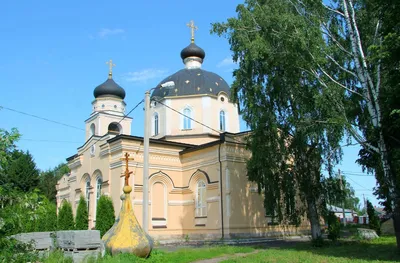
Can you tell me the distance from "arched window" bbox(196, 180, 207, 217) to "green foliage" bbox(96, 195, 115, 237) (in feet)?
16.0

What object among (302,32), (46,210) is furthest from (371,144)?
(46,210)

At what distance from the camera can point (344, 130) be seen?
14008mm

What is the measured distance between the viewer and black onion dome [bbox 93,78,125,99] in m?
28.4

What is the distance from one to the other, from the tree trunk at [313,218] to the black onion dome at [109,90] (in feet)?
57.6

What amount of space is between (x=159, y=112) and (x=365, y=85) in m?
16.7

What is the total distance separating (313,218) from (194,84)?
14.0 m

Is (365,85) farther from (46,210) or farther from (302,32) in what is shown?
(46,210)

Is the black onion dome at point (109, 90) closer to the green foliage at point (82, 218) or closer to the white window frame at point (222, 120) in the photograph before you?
the white window frame at point (222, 120)

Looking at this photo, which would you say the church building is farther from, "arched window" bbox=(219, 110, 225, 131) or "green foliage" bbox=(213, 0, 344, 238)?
"green foliage" bbox=(213, 0, 344, 238)

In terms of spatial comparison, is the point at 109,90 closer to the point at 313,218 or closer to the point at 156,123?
the point at 156,123

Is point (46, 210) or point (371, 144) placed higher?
point (371, 144)

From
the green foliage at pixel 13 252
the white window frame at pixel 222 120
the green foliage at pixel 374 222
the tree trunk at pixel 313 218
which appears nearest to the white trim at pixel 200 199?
the white window frame at pixel 222 120

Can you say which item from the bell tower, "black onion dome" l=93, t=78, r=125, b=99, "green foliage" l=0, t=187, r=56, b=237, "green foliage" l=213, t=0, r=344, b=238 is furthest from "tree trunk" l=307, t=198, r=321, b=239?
"black onion dome" l=93, t=78, r=125, b=99

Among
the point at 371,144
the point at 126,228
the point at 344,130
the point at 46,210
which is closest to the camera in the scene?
the point at 46,210
